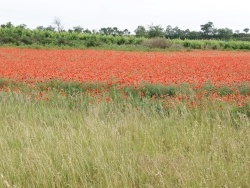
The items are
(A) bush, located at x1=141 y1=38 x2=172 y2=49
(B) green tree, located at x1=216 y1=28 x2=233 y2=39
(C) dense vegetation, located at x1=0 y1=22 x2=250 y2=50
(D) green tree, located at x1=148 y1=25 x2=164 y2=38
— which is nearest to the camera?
(C) dense vegetation, located at x1=0 y1=22 x2=250 y2=50

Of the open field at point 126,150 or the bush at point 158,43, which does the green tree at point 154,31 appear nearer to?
the bush at point 158,43

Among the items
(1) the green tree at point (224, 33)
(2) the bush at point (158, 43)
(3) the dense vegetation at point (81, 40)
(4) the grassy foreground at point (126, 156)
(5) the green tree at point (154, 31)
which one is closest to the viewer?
(4) the grassy foreground at point (126, 156)

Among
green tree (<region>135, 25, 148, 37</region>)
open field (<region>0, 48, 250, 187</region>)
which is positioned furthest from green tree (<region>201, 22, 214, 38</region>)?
open field (<region>0, 48, 250, 187</region>)

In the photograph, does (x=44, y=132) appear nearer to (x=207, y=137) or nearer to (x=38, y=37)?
(x=207, y=137)

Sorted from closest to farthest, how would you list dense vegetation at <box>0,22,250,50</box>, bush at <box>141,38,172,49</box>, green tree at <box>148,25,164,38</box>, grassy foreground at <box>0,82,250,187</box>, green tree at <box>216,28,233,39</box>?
grassy foreground at <box>0,82,250,187</box>
dense vegetation at <box>0,22,250,50</box>
bush at <box>141,38,172,49</box>
green tree at <box>148,25,164,38</box>
green tree at <box>216,28,233,39</box>


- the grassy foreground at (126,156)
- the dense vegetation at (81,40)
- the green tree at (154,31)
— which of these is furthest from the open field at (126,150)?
the green tree at (154,31)

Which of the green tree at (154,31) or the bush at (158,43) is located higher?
the green tree at (154,31)

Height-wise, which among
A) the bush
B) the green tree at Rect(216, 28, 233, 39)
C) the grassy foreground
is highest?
the green tree at Rect(216, 28, 233, 39)

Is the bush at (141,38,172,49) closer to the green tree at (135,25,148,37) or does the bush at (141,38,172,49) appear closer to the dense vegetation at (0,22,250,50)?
the dense vegetation at (0,22,250,50)

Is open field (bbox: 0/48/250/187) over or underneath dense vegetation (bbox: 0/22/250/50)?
underneath

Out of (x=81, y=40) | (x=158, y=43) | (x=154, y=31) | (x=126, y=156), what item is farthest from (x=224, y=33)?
(x=126, y=156)

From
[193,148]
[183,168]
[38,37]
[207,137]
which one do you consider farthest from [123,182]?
[38,37]

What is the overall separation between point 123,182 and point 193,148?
4.42ft

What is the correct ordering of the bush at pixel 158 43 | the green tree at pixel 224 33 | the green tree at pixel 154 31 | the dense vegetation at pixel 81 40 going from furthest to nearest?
the green tree at pixel 224 33 → the green tree at pixel 154 31 → the bush at pixel 158 43 → the dense vegetation at pixel 81 40
